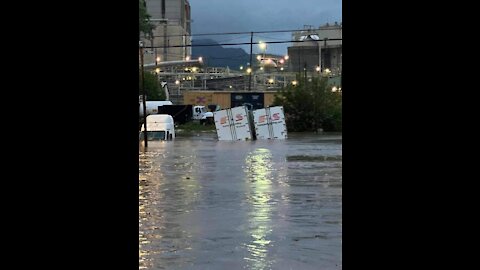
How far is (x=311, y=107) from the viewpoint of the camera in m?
A: 56.8

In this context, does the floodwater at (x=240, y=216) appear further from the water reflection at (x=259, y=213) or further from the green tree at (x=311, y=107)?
the green tree at (x=311, y=107)

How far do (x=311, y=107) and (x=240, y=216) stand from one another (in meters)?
45.1

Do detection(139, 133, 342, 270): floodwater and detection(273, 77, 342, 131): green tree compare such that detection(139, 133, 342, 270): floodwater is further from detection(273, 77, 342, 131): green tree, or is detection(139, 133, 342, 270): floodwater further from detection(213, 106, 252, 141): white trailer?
detection(273, 77, 342, 131): green tree

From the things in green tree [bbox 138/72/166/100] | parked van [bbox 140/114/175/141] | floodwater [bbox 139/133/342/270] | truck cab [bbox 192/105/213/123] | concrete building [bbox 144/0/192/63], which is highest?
concrete building [bbox 144/0/192/63]

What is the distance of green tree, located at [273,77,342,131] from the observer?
56844mm

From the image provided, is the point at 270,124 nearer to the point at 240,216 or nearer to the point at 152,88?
the point at 240,216

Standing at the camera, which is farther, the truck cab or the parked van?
the truck cab

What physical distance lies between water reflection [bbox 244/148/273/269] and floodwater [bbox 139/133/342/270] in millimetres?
11

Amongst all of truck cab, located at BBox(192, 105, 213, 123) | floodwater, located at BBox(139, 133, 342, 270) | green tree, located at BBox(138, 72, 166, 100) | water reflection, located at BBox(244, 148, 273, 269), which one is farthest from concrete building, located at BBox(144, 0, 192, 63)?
floodwater, located at BBox(139, 133, 342, 270)

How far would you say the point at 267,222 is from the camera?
11.5 metres

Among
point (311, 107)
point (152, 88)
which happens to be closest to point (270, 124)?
point (311, 107)
